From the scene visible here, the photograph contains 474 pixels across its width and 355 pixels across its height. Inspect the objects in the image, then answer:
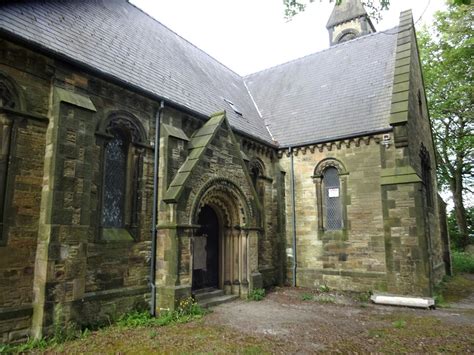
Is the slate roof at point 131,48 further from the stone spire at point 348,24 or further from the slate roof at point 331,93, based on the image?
the stone spire at point 348,24

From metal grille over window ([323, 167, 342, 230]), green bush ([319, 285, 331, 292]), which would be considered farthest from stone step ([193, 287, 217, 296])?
metal grille over window ([323, 167, 342, 230])

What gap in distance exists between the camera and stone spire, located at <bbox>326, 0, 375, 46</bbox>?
87.6 feet

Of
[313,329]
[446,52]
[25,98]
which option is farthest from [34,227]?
[446,52]

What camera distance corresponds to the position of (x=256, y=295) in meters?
11.9

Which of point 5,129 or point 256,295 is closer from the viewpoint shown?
point 5,129

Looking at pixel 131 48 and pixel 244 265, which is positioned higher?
pixel 131 48

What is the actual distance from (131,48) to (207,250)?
7.32 meters

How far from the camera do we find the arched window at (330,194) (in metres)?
14.0

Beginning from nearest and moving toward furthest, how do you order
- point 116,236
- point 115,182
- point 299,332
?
point 299,332, point 116,236, point 115,182

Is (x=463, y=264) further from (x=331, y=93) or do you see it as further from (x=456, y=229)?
(x=331, y=93)

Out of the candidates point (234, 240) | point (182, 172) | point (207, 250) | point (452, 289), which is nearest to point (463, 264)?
point (452, 289)

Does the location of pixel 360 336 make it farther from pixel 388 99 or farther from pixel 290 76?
pixel 290 76

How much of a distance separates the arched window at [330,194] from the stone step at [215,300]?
4.79m

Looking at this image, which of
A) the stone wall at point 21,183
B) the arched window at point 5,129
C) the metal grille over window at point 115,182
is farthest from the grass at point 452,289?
the arched window at point 5,129
